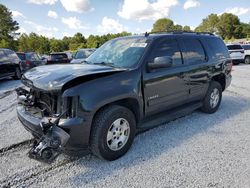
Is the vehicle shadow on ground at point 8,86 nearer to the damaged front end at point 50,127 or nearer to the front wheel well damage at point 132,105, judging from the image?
the damaged front end at point 50,127

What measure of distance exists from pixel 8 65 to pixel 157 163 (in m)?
10.3

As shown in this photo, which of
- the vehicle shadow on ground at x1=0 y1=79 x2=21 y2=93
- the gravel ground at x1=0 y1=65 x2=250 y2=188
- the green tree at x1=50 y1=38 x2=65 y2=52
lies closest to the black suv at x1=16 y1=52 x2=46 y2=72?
the vehicle shadow on ground at x1=0 y1=79 x2=21 y2=93

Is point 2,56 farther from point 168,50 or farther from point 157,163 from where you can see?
point 157,163

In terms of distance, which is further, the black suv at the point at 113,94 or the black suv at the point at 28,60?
the black suv at the point at 28,60

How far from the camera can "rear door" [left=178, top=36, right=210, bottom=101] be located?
4844 mm

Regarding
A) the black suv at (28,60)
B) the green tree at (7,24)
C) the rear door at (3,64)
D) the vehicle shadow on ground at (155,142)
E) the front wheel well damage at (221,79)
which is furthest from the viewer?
the green tree at (7,24)

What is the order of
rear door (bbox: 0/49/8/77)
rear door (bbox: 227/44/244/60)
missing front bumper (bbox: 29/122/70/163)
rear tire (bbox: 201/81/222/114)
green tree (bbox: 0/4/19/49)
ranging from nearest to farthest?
missing front bumper (bbox: 29/122/70/163) < rear tire (bbox: 201/81/222/114) < rear door (bbox: 0/49/8/77) < rear door (bbox: 227/44/244/60) < green tree (bbox: 0/4/19/49)

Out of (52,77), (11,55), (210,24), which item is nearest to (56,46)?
(210,24)

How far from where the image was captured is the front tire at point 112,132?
3.32 meters

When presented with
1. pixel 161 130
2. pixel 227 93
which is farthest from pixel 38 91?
pixel 227 93

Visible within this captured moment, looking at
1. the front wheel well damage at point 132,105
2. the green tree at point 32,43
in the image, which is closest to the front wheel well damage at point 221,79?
the front wheel well damage at point 132,105

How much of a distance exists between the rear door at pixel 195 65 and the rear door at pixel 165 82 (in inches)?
7.8

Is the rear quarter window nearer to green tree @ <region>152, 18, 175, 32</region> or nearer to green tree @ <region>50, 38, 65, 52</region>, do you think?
green tree @ <region>50, 38, 65, 52</region>

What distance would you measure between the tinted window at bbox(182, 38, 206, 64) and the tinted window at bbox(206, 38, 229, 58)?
47 centimetres
